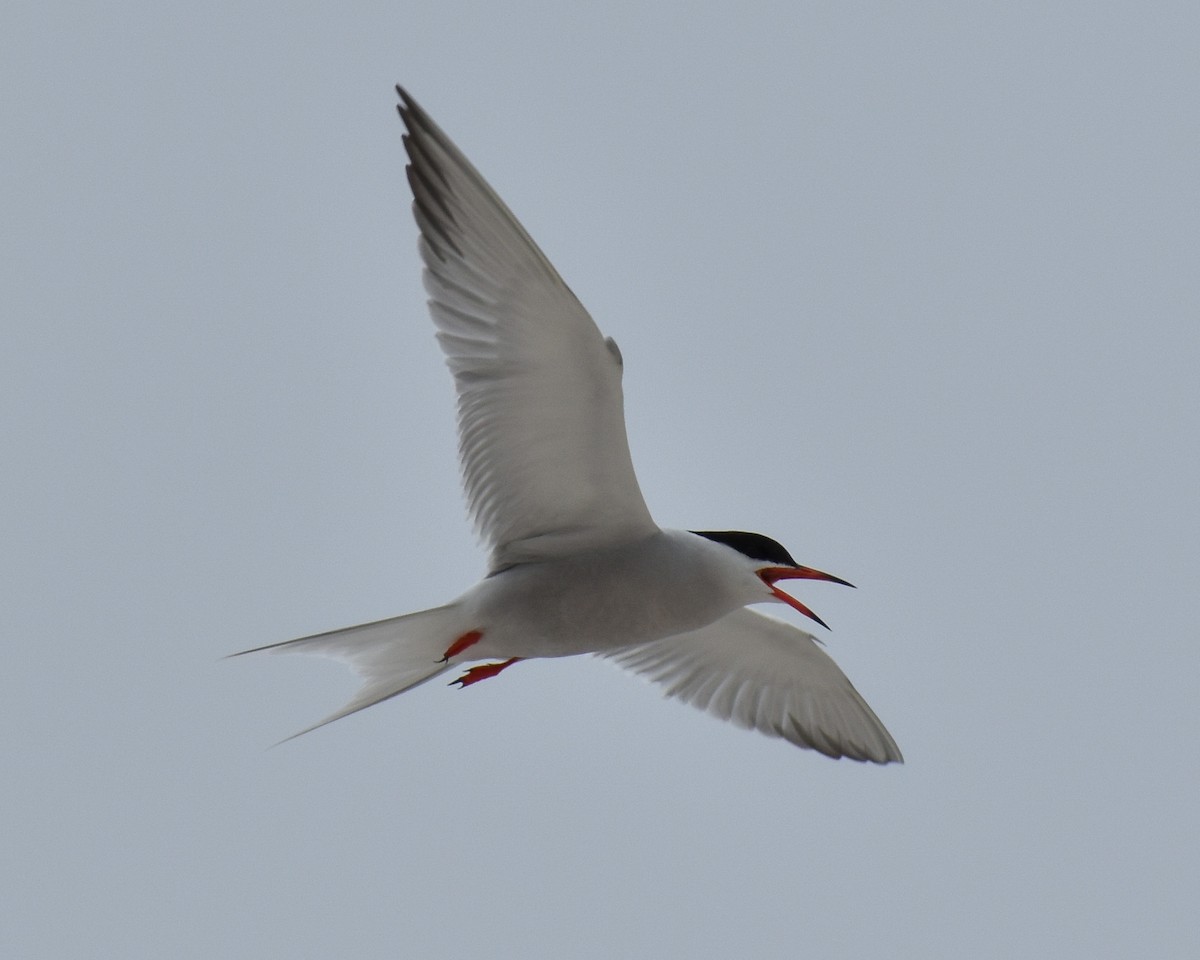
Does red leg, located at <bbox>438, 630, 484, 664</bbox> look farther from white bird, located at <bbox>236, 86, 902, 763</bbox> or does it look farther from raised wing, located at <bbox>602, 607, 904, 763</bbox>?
raised wing, located at <bbox>602, 607, 904, 763</bbox>

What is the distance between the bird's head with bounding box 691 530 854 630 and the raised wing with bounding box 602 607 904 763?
3.23 feet

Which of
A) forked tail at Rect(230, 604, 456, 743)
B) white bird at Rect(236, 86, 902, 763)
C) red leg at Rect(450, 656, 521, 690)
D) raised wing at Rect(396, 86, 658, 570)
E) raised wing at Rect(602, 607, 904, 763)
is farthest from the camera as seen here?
raised wing at Rect(602, 607, 904, 763)

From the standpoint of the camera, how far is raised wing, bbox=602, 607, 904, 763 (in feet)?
21.4

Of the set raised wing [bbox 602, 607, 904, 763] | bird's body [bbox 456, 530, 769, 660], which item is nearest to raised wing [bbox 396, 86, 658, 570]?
bird's body [bbox 456, 530, 769, 660]

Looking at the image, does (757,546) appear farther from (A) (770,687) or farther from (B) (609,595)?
(A) (770,687)

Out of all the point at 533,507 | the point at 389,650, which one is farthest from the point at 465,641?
the point at 533,507

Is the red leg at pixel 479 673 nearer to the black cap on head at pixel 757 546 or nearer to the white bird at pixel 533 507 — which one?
the white bird at pixel 533 507

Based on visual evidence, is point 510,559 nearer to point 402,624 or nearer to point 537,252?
point 402,624

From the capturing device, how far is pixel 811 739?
22.1ft

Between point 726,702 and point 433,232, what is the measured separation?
289 cm

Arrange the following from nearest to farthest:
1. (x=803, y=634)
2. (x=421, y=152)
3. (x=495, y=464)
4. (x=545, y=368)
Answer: (x=421, y=152)
(x=545, y=368)
(x=495, y=464)
(x=803, y=634)

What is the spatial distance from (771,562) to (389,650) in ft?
4.79

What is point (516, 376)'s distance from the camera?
5023 millimetres

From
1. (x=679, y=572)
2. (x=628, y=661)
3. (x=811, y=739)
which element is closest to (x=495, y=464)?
(x=679, y=572)
